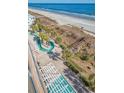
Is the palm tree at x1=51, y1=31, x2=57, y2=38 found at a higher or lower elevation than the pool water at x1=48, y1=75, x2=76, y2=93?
higher

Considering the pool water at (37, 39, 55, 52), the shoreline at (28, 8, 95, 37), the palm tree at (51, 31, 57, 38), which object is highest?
the shoreline at (28, 8, 95, 37)

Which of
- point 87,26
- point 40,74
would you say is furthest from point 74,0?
point 40,74

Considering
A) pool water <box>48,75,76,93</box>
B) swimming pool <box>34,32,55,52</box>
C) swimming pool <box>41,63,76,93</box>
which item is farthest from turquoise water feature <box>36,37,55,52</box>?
pool water <box>48,75,76,93</box>

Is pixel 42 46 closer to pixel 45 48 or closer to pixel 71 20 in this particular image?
pixel 45 48

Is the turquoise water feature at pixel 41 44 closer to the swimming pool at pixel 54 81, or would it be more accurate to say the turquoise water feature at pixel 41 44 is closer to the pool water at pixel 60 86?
the swimming pool at pixel 54 81

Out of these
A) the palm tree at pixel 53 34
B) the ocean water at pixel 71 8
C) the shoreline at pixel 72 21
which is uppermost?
the ocean water at pixel 71 8

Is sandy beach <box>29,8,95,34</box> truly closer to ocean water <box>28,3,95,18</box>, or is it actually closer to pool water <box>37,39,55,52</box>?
ocean water <box>28,3,95,18</box>

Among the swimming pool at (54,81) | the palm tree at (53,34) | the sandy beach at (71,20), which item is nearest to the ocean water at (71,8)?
the sandy beach at (71,20)
